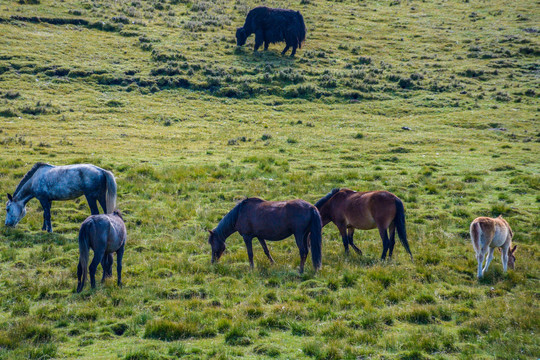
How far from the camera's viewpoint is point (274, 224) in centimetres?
1141

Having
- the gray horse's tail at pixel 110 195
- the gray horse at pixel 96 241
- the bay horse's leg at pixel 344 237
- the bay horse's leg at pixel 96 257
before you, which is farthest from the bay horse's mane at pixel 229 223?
the gray horse's tail at pixel 110 195

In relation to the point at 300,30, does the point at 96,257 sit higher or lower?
lower

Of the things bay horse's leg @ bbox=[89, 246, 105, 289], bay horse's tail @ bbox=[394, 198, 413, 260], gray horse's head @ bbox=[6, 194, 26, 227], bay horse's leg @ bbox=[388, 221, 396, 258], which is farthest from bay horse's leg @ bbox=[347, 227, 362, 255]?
gray horse's head @ bbox=[6, 194, 26, 227]

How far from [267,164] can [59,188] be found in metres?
9.72

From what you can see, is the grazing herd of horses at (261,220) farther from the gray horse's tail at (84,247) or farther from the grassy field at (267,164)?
the grassy field at (267,164)

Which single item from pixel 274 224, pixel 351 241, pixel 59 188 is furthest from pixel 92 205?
pixel 351 241

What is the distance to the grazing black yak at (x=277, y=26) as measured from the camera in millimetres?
44594

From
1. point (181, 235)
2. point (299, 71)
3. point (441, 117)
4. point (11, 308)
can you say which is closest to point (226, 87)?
point (299, 71)

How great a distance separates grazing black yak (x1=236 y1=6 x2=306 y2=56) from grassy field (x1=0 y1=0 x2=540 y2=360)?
6.78ft

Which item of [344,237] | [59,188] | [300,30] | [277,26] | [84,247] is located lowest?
[344,237]

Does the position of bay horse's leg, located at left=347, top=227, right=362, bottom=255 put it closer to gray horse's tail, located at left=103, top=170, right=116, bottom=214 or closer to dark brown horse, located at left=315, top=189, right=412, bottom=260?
dark brown horse, located at left=315, top=189, right=412, bottom=260

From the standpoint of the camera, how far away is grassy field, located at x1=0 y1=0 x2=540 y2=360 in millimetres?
8375

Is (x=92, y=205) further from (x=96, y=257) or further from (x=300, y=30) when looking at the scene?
(x=300, y=30)

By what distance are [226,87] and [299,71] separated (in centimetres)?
721
